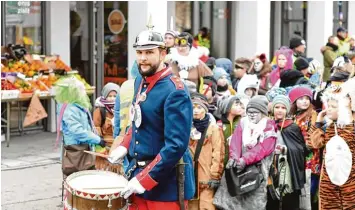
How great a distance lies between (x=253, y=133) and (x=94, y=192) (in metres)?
2.94

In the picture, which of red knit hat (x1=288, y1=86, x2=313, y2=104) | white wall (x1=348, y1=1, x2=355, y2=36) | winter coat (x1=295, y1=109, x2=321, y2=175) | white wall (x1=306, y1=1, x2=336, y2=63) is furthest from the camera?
white wall (x1=348, y1=1, x2=355, y2=36)

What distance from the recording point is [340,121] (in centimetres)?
654

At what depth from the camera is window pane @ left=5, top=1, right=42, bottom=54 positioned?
1300cm

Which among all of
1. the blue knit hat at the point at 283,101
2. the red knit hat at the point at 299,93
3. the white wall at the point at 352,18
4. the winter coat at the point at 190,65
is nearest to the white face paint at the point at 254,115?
the blue knit hat at the point at 283,101

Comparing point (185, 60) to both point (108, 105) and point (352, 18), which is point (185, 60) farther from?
point (352, 18)

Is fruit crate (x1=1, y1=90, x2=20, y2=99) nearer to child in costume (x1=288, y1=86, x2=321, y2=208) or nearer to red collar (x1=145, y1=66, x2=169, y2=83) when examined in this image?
child in costume (x1=288, y1=86, x2=321, y2=208)

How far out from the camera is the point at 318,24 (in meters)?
16.8

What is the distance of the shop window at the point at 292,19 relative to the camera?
19141 millimetres

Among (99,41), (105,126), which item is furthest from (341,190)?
(99,41)

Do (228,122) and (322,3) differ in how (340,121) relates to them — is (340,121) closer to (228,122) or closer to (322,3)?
(228,122)

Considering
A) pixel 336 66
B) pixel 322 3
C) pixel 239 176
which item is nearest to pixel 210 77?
pixel 336 66

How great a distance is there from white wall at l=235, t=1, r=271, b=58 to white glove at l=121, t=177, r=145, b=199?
11.0 metres

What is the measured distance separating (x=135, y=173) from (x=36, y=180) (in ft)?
15.5

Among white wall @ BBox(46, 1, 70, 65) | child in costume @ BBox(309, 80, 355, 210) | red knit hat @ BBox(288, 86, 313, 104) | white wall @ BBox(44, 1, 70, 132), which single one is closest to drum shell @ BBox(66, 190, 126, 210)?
child in costume @ BBox(309, 80, 355, 210)
